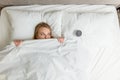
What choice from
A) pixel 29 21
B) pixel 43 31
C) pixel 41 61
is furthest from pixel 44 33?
pixel 41 61

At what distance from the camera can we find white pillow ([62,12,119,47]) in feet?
6.08

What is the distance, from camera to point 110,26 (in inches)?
74.9

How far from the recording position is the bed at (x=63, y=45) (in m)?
1.58

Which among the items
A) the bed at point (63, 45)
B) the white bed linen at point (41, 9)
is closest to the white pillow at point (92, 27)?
the bed at point (63, 45)

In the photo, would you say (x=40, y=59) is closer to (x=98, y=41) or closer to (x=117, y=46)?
(x=98, y=41)

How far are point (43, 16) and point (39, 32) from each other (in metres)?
0.17

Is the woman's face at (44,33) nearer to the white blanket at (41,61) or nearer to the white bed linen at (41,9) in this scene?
the white blanket at (41,61)

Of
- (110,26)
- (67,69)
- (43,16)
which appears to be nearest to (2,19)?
(43,16)

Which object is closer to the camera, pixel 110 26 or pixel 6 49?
pixel 6 49

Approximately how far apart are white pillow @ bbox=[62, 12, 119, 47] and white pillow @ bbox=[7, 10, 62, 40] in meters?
0.06

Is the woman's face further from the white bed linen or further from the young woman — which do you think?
the white bed linen

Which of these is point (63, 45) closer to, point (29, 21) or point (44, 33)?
point (44, 33)

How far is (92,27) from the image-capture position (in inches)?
A: 73.7

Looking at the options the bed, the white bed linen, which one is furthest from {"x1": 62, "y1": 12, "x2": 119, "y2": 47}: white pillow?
the white bed linen
